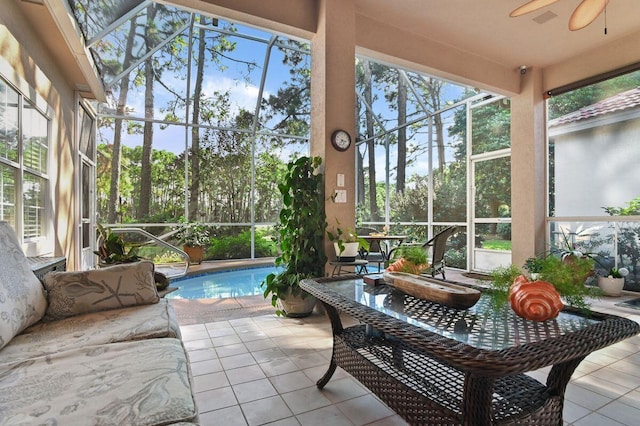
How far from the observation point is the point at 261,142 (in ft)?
27.2

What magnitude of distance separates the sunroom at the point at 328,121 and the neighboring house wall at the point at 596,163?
0.06ft

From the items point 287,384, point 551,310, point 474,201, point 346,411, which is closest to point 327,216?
point 287,384

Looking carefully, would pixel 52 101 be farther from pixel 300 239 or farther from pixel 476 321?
pixel 476 321

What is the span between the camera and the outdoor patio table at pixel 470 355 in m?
1.01

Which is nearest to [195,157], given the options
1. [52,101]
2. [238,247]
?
[238,247]

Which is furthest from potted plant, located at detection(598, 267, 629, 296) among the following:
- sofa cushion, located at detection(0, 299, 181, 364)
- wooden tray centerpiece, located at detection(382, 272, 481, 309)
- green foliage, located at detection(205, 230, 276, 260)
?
green foliage, located at detection(205, 230, 276, 260)

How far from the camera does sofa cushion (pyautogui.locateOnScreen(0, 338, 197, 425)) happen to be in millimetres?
880

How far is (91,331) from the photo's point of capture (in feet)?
5.20

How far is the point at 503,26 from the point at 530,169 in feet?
7.19

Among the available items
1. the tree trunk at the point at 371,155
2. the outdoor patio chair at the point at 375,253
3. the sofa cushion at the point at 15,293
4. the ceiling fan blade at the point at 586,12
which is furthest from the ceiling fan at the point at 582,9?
the tree trunk at the point at 371,155

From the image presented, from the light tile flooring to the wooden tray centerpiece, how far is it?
2.16ft

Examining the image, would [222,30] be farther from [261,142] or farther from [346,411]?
[346,411]

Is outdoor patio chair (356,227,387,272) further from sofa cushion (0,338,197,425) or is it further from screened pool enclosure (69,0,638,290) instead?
sofa cushion (0,338,197,425)

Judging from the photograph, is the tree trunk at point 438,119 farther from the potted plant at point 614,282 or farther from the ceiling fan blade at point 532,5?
the ceiling fan blade at point 532,5
